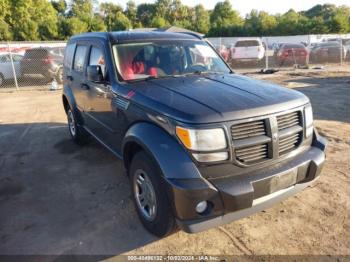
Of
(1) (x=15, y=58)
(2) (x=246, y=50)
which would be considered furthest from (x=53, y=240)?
(2) (x=246, y=50)

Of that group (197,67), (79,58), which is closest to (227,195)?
(197,67)

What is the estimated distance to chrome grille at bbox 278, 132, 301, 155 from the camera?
3217mm

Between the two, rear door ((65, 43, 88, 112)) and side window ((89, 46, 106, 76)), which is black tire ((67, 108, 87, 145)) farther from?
side window ((89, 46, 106, 76))

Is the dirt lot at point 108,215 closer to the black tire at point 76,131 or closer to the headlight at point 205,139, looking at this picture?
the black tire at point 76,131

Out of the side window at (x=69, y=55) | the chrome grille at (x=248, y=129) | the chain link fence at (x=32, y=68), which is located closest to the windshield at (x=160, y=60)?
the chrome grille at (x=248, y=129)

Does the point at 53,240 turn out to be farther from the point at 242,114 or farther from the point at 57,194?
the point at 242,114

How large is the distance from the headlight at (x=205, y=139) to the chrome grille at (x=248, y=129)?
0.12 m

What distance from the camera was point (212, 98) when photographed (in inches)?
129

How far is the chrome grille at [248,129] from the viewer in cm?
296

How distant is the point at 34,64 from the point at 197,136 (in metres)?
14.1

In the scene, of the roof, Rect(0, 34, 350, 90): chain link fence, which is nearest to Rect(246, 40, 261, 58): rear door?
Rect(0, 34, 350, 90): chain link fence

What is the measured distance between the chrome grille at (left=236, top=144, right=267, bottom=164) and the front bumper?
12 cm

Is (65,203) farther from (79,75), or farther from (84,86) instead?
(79,75)

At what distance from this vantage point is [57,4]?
235 ft
